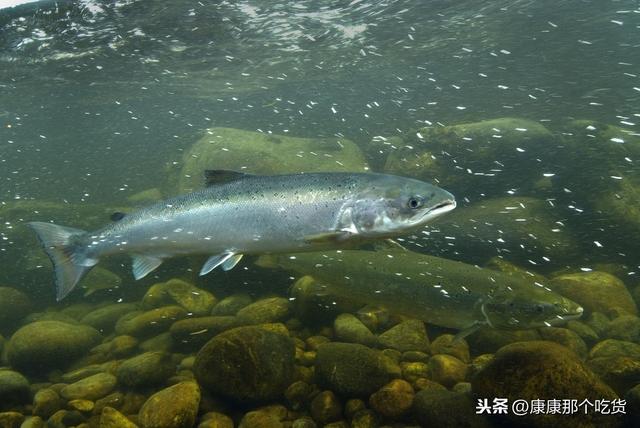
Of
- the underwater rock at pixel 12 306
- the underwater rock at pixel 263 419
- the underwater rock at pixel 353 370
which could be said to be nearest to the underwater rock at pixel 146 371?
the underwater rock at pixel 263 419

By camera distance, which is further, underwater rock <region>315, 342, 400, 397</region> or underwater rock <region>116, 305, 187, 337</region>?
underwater rock <region>116, 305, 187, 337</region>

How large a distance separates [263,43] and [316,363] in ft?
70.6

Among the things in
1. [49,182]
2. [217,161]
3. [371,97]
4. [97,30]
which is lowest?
[371,97]

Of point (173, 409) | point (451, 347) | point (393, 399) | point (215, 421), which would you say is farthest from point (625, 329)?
point (173, 409)

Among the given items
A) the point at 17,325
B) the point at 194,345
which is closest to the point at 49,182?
the point at 17,325

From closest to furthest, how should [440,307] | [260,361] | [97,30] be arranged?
[260,361] → [440,307] → [97,30]

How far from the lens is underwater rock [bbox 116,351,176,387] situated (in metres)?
4.12

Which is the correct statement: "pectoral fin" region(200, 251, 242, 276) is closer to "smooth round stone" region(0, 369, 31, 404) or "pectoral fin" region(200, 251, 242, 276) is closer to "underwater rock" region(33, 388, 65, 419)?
"underwater rock" region(33, 388, 65, 419)

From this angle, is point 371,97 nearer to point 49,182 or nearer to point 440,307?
point 49,182

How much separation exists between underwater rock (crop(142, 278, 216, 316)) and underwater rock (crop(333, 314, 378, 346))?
227 cm

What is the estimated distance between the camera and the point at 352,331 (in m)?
4.60

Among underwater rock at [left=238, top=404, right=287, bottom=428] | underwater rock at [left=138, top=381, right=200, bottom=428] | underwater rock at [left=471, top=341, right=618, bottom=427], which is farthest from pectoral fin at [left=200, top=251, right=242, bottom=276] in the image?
underwater rock at [left=471, top=341, right=618, bottom=427]

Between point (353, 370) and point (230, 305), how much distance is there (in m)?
2.76

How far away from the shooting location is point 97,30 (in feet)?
54.3
